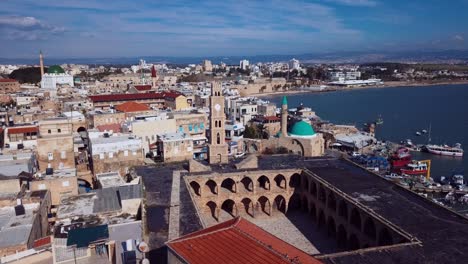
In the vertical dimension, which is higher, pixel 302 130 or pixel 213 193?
pixel 302 130

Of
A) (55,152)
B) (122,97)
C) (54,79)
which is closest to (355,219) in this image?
(55,152)

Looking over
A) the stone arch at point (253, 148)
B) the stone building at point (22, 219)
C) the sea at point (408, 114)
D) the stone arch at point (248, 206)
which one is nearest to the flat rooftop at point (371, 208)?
the stone arch at point (248, 206)

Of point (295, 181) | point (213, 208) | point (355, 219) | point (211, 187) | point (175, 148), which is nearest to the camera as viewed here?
point (355, 219)

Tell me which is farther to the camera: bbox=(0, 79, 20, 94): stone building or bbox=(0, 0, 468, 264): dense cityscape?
bbox=(0, 79, 20, 94): stone building

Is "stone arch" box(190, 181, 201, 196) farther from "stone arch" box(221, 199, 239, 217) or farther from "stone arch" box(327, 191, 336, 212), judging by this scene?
"stone arch" box(327, 191, 336, 212)

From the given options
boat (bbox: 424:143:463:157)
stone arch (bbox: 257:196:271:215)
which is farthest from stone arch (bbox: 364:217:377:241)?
boat (bbox: 424:143:463:157)

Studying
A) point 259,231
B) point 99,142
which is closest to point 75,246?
point 259,231

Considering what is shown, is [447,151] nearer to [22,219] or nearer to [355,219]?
[355,219]
